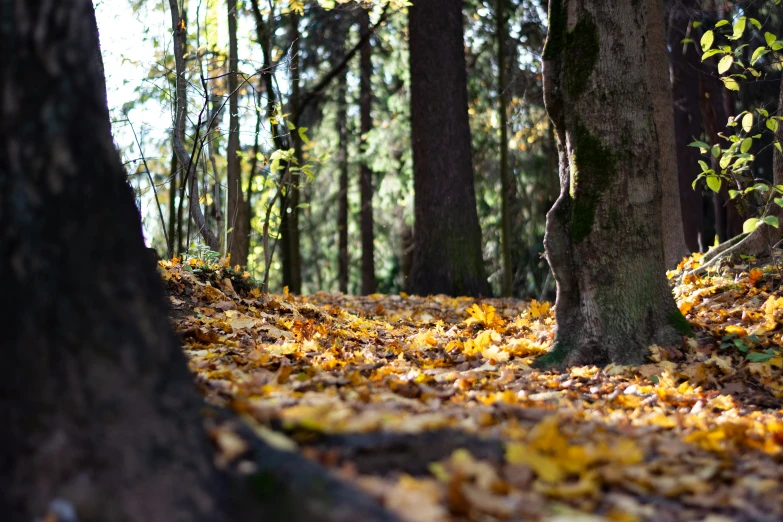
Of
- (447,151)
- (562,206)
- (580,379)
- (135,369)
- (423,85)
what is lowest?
(580,379)

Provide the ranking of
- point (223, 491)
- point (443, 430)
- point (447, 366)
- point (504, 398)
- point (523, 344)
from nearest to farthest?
point (223, 491), point (443, 430), point (504, 398), point (447, 366), point (523, 344)

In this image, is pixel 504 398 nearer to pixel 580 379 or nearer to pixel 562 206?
pixel 580 379

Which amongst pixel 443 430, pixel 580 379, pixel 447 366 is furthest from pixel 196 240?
pixel 443 430

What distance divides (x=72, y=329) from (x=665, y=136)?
738 centimetres

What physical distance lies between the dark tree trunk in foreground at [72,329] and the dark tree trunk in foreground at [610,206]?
322 centimetres

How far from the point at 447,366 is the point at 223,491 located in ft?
9.53

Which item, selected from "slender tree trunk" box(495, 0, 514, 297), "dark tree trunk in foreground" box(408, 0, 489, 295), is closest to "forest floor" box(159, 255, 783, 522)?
"dark tree trunk in foreground" box(408, 0, 489, 295)

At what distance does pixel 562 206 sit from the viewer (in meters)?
4.78

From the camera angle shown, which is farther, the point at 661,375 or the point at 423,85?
the point at 423,85

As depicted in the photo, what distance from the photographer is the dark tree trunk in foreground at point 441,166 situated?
9.74 metres

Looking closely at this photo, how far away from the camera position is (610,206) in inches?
179

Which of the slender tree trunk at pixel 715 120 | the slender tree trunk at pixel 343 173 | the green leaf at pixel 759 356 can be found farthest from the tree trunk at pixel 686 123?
the green leaf at pixel 759 356

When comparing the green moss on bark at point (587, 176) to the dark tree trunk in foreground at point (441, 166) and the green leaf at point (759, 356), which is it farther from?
the dark tree trunk in foreground at point (441, 166)

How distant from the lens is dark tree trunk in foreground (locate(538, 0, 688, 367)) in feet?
14.9
